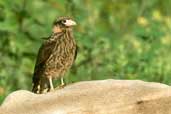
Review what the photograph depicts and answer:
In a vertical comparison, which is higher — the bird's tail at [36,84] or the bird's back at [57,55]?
the bird's back at [57,55]

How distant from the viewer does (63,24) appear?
41.0 feet

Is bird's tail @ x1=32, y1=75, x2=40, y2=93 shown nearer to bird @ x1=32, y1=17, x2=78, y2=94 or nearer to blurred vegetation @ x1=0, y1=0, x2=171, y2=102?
bird @ x1=32, y1=17, x2=78, y2=94

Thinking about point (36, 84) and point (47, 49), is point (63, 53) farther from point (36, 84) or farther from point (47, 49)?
point (36, 84)

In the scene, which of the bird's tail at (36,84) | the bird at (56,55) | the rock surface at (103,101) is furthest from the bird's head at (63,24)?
the rock surface at (103,101)

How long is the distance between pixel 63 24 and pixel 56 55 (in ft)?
1.12

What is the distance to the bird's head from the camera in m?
12.4

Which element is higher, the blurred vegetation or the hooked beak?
the hooked beak

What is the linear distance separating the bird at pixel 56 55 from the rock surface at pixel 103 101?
239cm

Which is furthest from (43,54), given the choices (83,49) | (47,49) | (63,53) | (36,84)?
(83,49)

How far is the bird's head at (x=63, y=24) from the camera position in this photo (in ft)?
40.6

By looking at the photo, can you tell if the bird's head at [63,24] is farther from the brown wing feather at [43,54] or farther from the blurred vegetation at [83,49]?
Result: the blurred vegetation at [83,49]

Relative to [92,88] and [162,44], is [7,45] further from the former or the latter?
[92,88]

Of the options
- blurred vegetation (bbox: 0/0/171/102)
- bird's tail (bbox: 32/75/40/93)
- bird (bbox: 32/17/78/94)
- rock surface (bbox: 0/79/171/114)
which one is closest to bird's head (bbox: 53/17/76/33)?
bird (bbox: 32/17/78/94)

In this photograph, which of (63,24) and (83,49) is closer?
(63,24)
